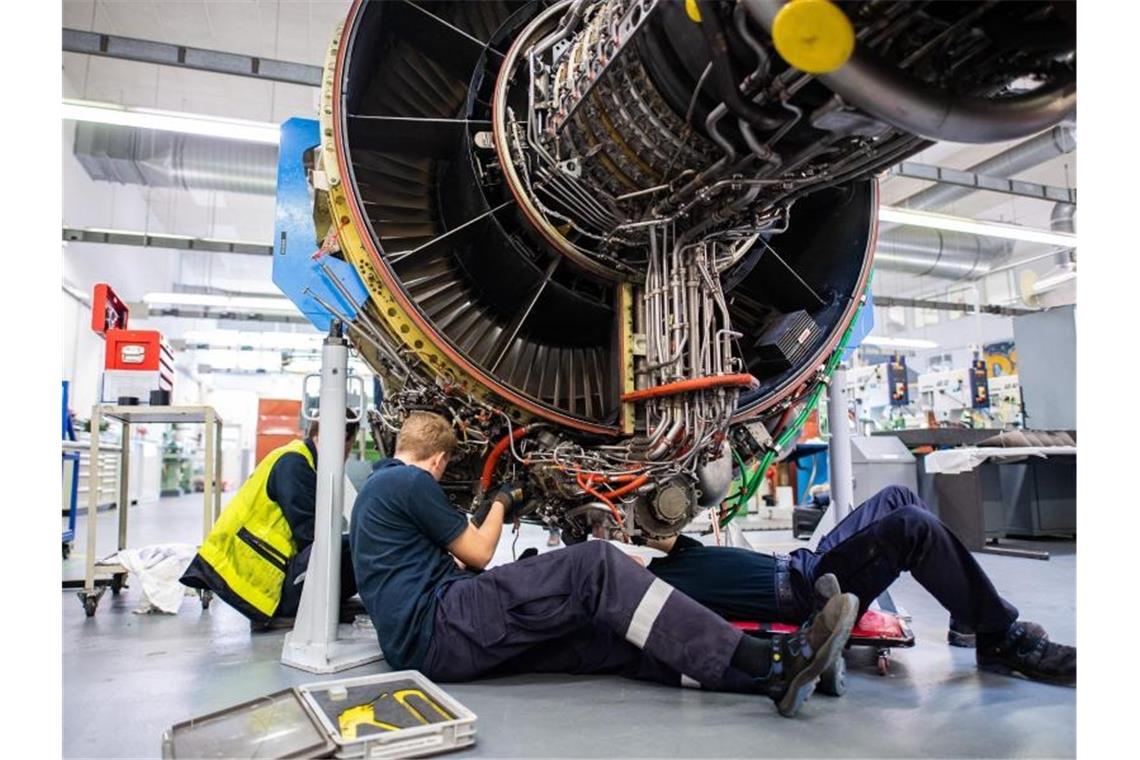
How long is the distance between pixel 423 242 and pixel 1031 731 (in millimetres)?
2277

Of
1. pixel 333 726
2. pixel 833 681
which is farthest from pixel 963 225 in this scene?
pixel 333 726

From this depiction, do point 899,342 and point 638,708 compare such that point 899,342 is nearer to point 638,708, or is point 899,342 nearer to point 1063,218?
point 1063,218

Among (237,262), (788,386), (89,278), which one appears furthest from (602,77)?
(237,262)

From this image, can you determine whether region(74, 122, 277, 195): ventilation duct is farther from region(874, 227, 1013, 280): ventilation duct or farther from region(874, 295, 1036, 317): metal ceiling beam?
region(874, 295, 1036, 317): metal ceiling beam

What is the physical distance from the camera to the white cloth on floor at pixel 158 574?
9.64 ft

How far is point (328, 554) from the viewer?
222 centimetres

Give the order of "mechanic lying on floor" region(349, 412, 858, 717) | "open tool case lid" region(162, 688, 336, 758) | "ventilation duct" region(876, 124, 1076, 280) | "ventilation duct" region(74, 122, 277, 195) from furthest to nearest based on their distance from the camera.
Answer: "ventilation duct" region(876, 124, 1076, 280) < "ventilation duct" region(74, 122, 277, 195) < "mechanic lying on floor" region(349, 412, 858, 717) < "open tool case lid" region(162, 688, 336, 758)

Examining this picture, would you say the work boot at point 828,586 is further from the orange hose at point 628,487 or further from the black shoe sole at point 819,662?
the orange hose at point 628,487

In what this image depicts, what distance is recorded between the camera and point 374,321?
2.32 meters

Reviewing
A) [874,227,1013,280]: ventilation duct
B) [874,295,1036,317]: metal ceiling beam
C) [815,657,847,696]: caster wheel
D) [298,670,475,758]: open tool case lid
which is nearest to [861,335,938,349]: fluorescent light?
[874,295,1036,317]: metal ceiling beam

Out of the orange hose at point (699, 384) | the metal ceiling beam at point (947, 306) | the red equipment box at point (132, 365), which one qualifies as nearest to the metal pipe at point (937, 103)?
the orange hose at point (699, 384)

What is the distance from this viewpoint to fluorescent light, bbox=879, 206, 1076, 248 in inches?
281

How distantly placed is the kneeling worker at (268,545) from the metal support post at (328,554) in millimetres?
335

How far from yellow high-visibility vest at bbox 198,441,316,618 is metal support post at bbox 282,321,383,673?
0.43 metres
